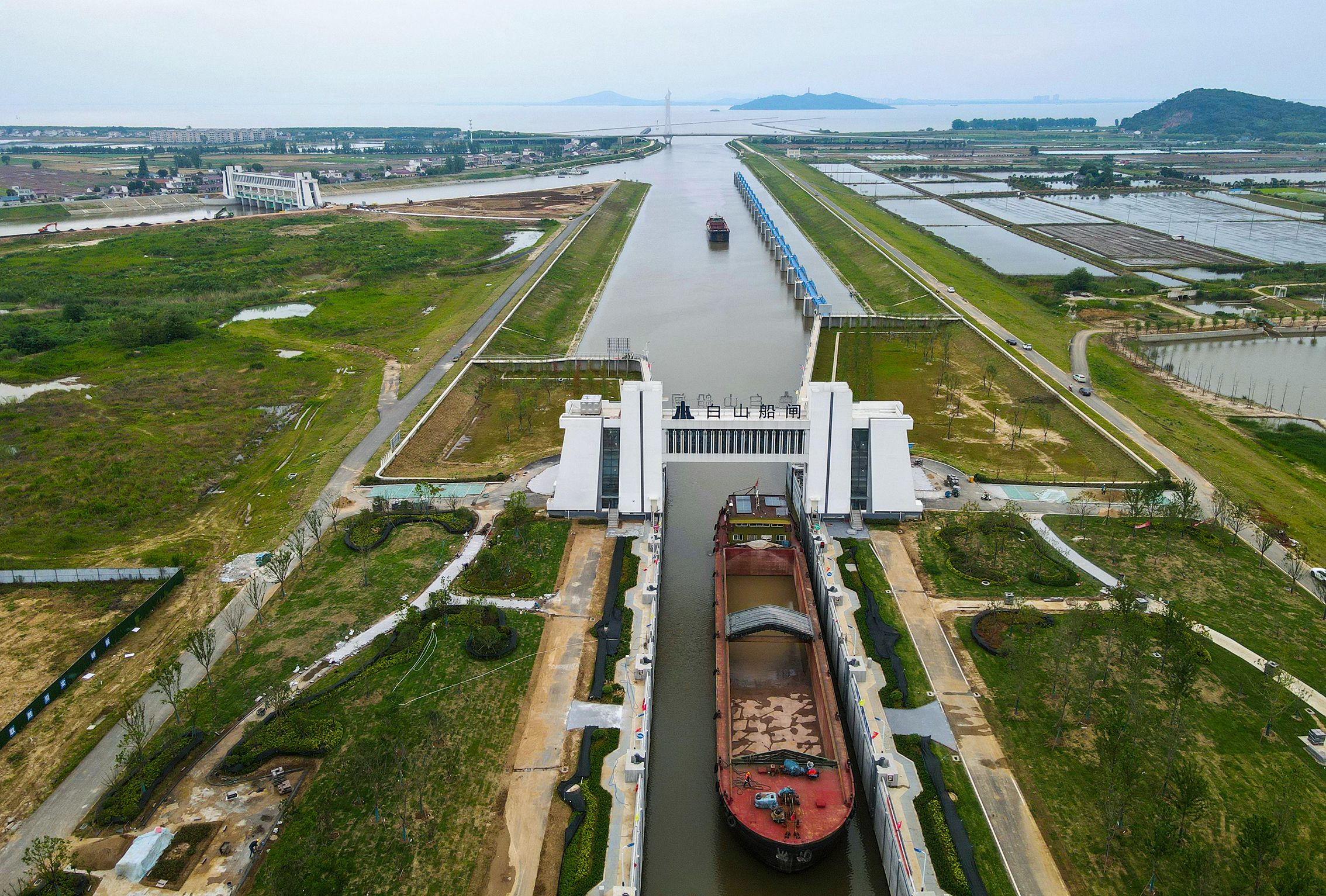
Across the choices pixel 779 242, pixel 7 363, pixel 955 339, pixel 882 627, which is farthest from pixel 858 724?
pixel 779 242

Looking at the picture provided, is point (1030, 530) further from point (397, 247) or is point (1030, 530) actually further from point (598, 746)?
point (397, 247)

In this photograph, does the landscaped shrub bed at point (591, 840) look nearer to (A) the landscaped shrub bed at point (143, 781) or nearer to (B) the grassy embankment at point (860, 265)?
(A) the landscaped shrub bed at point (143, 781)

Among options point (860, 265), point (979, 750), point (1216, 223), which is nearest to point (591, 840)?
point (979, 750)

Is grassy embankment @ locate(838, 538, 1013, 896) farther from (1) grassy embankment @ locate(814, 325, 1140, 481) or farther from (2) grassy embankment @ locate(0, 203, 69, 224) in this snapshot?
(2) grassy embankment @ locate(0, 203, 69, 224)

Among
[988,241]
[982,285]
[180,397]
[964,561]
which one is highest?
[988,241]

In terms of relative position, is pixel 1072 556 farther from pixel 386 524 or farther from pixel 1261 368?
pixel 1261 368

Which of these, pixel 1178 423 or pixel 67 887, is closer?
pixel 67 887

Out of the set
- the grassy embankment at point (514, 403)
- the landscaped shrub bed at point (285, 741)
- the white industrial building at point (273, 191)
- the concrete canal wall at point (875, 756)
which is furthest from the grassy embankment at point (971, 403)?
the white industrial building at point (273, 191)
